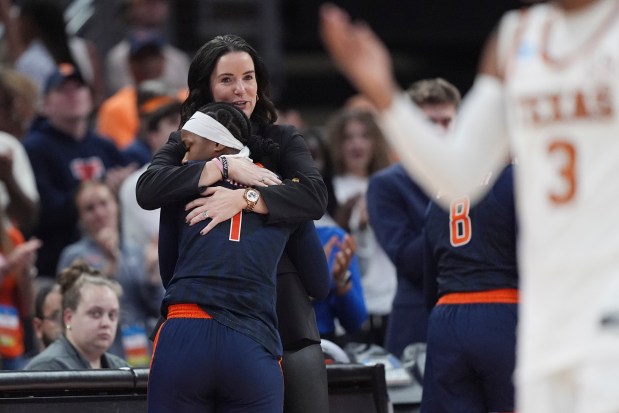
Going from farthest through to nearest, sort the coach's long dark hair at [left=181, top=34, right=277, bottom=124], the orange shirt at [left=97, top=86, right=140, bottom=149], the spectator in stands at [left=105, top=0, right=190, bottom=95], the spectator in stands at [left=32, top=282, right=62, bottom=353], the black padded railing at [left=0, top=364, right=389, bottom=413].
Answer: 1. the spectator in stands at [left=105, top=0, right=190, bottom=95]
2. the orange shirt at [left=97, top=86, right=140, bottom=149]
3. the spectator in stands at [left=32, top=282, right=62, bottom=353]
4. the black padded railing at [left=0, top=364, right=389, bottom=413]
5. the coach's long dark hair at [left=181, top=34, right=277, bottom=124]

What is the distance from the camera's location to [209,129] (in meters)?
4.84

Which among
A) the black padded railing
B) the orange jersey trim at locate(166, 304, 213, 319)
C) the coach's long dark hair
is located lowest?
the black padded railing

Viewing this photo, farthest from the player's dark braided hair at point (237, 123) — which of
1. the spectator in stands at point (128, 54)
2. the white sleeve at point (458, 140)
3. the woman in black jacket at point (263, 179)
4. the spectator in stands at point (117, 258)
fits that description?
the spectator in stands at point (128, 54)

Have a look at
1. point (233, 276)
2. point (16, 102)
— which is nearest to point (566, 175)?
point (233, 276)

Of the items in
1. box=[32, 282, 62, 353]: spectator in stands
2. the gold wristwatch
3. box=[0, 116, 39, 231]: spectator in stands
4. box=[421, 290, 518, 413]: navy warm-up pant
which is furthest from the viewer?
box=[0, 116, 39, 231]: spectator in stands

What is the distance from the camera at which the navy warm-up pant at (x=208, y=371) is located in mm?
4543

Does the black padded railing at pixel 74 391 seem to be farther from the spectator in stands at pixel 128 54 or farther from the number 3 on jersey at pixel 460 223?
the spectator in stands at pixel 128 54

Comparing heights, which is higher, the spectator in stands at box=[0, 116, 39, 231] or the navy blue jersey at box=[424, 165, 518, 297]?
the spectator in stands at box=[0, 116, 39, 231]

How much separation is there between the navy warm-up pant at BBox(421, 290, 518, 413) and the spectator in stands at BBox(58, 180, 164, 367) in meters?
2.69

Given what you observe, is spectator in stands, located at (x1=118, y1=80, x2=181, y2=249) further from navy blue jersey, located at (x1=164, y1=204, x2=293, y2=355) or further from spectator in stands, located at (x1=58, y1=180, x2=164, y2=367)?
navy blue jersey, located at (x1=164, y1=204, x2=293, y2=355)

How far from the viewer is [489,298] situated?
18.1 feet

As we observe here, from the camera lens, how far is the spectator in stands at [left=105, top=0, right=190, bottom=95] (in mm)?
11172

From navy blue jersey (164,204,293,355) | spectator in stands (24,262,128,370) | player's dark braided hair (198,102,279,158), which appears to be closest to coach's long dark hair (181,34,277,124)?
player's dark braided hair (198,102,279,158)

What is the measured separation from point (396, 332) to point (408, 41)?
8173 millimetres
